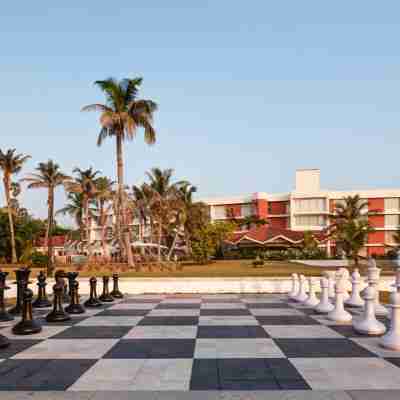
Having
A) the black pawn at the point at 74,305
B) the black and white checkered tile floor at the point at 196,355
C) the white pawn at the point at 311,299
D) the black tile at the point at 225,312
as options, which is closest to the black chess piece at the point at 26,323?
the black and white checkered tile floor at the point at 196,355

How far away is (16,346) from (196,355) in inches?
103

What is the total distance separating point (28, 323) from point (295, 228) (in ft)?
175

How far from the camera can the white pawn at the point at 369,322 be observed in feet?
20.2

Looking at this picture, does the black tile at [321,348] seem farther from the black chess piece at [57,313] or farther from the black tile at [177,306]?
the black chess piece at [57,313]

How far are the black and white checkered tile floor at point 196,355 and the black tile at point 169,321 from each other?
0.02 metres

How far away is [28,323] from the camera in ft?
21.4

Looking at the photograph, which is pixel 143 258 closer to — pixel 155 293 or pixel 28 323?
pixel 155 293

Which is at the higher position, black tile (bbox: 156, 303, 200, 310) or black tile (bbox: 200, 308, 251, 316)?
black tile (bbox: 200, 308, 251, 316)

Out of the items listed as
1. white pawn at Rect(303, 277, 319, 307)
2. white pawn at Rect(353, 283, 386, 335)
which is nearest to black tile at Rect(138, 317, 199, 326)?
white pawn at Rect(353, 283, 386, 335)

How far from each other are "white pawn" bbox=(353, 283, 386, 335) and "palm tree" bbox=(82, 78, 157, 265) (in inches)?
774

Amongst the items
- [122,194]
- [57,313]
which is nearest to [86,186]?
[122,194]

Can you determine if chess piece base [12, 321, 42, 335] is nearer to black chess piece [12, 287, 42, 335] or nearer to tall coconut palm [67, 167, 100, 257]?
black chess piece [12, 287, 42, 335]

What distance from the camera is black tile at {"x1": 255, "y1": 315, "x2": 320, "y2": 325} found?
7.32m

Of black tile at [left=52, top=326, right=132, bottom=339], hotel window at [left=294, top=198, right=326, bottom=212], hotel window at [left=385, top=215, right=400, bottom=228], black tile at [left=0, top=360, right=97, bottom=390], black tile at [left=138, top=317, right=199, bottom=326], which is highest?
hotel window at [left=294, top=198, right=326, bottom=212]
